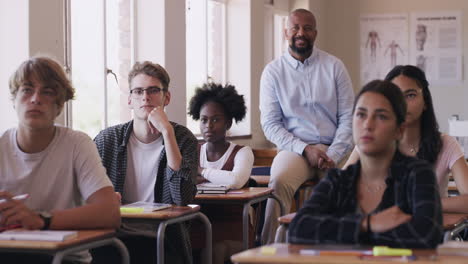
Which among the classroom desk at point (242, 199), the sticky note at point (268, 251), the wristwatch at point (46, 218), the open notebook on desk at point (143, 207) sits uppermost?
the wristwatch at point (46, 218)

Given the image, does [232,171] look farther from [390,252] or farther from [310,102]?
[390,252]

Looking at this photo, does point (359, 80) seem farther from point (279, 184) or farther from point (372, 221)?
point (372, 221)

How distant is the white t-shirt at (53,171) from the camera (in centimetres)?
311

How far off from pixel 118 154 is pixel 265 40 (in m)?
5.68

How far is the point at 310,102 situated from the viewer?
5.64m

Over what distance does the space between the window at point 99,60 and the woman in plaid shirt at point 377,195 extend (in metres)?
3.10

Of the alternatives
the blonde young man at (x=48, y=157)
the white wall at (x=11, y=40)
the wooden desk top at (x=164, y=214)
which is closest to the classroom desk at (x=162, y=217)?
the wooden desk top at (x=164, y=214)

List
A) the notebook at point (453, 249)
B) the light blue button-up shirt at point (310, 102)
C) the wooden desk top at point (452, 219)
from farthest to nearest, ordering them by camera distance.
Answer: the light blue button-up shirt at point (310, 102), the wooden desk top at point (452, 219), the notebook at point (453, 249)

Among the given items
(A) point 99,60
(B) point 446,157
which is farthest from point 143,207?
(A) point 99,60

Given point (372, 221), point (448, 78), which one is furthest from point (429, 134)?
point (448, 78)

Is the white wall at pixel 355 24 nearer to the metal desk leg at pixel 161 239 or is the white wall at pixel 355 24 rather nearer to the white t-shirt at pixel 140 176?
the white t-shirt at pixel 140 176

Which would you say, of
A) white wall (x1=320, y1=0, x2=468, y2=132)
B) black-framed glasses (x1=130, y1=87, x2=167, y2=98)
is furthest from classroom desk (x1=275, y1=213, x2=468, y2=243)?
white wall (x1=320, y1=0, x2=468, y2=132)

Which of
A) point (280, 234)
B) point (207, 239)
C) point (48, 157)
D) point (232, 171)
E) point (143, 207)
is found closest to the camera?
point (48, 157)

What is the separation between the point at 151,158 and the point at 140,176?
0.11 meters
